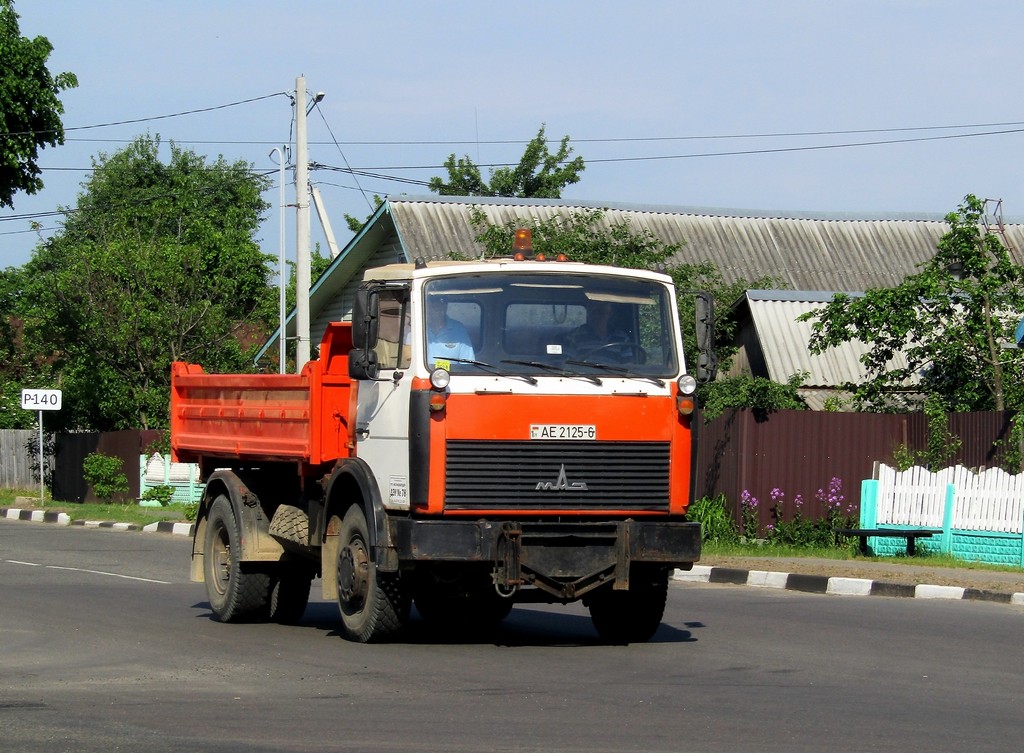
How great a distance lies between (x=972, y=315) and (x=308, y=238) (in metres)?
10.4

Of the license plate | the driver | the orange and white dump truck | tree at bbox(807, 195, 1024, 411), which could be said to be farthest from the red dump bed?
tree at bbox(807, 195, 1024, 411)

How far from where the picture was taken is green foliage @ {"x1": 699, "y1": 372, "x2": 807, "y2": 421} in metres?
21.6

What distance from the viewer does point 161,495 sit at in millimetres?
33969

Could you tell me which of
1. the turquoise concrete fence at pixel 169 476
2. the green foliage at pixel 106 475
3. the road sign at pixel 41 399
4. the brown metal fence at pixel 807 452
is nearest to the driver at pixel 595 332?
the brown metal fence at pixel 807 452

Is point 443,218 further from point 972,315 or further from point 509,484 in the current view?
point 509,484

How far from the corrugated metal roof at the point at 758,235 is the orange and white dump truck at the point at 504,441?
64.2 ft

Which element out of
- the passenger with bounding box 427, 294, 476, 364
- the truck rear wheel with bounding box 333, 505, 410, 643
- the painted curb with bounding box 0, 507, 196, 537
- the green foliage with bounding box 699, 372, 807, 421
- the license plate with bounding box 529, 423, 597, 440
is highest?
the passenger with bounding box 427, 294, 476, 364

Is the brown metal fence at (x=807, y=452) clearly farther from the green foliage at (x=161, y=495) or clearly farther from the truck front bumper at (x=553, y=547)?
the green foliage at (x=161, y=495)

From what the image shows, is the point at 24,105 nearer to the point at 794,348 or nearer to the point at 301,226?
the point at 301,226

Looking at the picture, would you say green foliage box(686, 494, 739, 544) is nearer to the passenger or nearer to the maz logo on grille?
the maz logo on grille

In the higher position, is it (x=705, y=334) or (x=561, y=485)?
(x=705, y=334)

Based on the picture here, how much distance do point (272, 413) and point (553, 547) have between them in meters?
2.93

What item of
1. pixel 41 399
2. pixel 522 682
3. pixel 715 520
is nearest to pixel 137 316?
pixel 41 399

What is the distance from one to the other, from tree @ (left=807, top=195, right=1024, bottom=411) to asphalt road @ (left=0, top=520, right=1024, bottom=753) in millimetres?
8049
